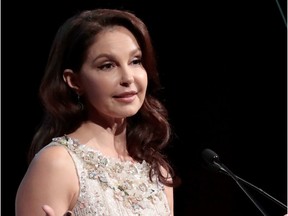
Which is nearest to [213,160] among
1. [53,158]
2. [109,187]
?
[109,187]

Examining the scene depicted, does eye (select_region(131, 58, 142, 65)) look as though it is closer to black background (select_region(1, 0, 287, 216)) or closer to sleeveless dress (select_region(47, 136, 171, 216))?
sleeveless dress (select_region(47, 136, 171, 216))

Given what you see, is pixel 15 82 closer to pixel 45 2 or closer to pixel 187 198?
pixel 45 2

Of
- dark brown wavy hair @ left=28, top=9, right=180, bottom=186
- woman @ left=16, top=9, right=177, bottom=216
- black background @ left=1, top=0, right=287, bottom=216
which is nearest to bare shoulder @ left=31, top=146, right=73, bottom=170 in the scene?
woman @ left=16, top=9, right=177, bottom=216

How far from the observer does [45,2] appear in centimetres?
233

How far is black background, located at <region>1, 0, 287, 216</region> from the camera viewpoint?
249cm

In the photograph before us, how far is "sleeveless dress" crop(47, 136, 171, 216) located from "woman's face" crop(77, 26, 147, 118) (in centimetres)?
13

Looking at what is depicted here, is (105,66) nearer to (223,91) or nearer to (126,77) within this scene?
(126,77)

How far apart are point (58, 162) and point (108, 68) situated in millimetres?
284

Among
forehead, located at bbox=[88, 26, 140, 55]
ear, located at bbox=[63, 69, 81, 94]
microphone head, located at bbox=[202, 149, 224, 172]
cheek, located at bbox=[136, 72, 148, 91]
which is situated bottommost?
microphone head, located at bbox=[202, 149, 224, 172]

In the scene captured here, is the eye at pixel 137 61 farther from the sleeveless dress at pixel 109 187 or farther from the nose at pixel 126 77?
the sleeveless dress at pixel 109 187

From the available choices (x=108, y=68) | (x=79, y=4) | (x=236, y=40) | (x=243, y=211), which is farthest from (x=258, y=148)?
(x=108, y=68)

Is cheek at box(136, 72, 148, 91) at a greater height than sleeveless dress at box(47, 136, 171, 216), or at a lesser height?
greater

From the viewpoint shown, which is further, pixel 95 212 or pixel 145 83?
pixel 145 83

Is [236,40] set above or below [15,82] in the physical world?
above
